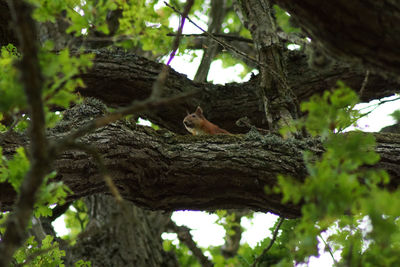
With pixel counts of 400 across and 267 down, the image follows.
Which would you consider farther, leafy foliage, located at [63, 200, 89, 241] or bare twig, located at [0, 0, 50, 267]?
leafy foliage, located at [63, 200, 89, 241]

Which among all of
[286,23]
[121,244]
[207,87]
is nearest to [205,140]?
[207,87]

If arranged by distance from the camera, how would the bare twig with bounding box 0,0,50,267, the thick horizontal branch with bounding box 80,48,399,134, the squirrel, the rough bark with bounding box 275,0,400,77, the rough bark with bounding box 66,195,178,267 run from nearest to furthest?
1. the bare twig with bounding box 0,0,50,267
2. the rough bark with bounding box 275,0,400,77
3. the thick horizontal branch with bounding box 80,48,399,134
4. the squirrel
5. the rough bark with bounding box 66,195,178,267

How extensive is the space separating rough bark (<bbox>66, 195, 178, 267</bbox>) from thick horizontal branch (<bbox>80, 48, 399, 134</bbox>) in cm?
146

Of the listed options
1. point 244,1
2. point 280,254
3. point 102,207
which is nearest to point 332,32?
point 280,254

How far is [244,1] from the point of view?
4910 mm

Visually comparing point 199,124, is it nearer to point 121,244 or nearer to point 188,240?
point 188,240

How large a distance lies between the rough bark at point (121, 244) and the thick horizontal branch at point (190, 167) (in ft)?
7.00

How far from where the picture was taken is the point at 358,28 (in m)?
1.98

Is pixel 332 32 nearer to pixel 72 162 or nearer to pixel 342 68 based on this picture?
pixel 72 162

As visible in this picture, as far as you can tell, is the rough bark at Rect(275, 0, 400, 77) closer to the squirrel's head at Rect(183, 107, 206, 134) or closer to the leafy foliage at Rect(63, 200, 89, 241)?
the squirrel's head at Rect(183, 107, 206, 134)

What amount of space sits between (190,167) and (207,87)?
202 cm

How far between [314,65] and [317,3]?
449 mm

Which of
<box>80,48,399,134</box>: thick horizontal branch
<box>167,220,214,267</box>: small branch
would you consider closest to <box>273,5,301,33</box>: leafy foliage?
<box>80,48,399,134</box>: thick horizontal branch

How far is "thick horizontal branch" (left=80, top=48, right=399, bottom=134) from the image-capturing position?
4.86 m
